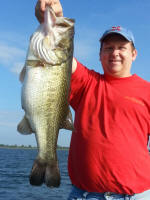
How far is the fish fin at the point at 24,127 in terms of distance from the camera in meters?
3.35

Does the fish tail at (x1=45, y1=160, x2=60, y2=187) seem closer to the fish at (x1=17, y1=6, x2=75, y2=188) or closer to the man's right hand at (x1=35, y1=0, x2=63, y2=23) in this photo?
the fish at (x1=17, y1=6, x2=75, y2=188)

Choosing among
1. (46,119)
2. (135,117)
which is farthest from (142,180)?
(46,119)

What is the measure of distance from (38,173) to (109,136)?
93 cm

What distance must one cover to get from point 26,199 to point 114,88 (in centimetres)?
1414

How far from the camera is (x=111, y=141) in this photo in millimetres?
3469

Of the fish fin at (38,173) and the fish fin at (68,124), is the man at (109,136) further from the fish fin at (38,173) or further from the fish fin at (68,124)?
the fish fin at (38,173)

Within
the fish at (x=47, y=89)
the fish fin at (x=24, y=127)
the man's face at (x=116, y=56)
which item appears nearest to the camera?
the fish at (x=47, y=89)

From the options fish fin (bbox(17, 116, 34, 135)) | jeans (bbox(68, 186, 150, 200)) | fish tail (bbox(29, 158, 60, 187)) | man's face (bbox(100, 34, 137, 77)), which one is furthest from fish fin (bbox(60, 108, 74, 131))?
man's face (bbox(100, 34, 137, 77))

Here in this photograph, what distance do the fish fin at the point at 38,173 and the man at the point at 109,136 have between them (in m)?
0.39

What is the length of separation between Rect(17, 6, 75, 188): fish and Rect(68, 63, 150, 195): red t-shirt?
26cm

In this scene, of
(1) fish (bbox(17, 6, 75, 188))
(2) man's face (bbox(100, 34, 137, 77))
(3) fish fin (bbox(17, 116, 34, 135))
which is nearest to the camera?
(1) fish (bbox(17, 6, 75, 188))

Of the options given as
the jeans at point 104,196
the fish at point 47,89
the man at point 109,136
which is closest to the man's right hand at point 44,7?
the man at point 109,136

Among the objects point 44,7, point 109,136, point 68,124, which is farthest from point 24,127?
point 44,7

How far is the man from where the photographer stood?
3438 millimetres
